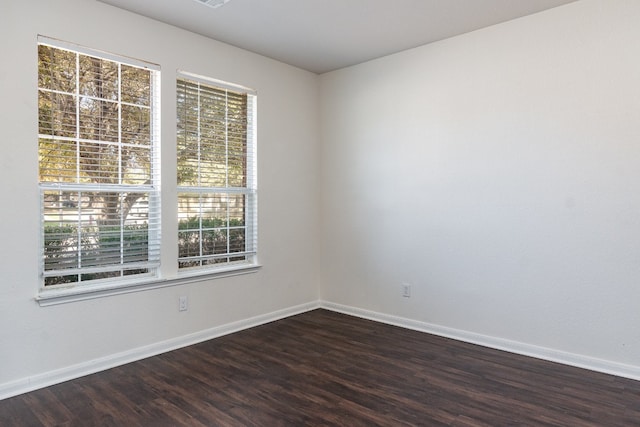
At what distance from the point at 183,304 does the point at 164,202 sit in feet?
2.81

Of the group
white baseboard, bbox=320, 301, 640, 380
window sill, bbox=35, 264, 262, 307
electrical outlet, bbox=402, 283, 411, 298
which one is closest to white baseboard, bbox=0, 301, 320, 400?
window sill, bbox=35, 264, 262, 307

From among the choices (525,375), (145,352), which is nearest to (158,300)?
(145,352)

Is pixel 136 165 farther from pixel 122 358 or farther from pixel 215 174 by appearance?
pixel 122 358

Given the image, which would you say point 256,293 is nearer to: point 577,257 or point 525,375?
point 525,375

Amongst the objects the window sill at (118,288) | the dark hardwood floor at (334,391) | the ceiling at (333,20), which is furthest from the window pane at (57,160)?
the dark hardwood floor at (334,391)

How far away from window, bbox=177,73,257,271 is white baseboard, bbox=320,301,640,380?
1.37 m

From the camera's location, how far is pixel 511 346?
11.1 feet

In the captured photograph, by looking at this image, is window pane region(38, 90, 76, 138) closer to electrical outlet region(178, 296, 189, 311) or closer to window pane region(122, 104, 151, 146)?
window pane region(122, 104, 151, 146)

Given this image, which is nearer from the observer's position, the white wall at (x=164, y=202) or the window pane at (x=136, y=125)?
the white wall at (x=164, y=202)

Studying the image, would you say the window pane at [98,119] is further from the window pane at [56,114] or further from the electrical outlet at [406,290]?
the electrical outlet at [406,290]

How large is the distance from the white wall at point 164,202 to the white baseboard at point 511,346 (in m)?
0.86

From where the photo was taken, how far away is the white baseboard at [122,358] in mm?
2651

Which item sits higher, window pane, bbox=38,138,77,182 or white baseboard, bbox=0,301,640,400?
window pane, bbox=38,138,77,182

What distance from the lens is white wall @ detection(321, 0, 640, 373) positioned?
9.57ft
